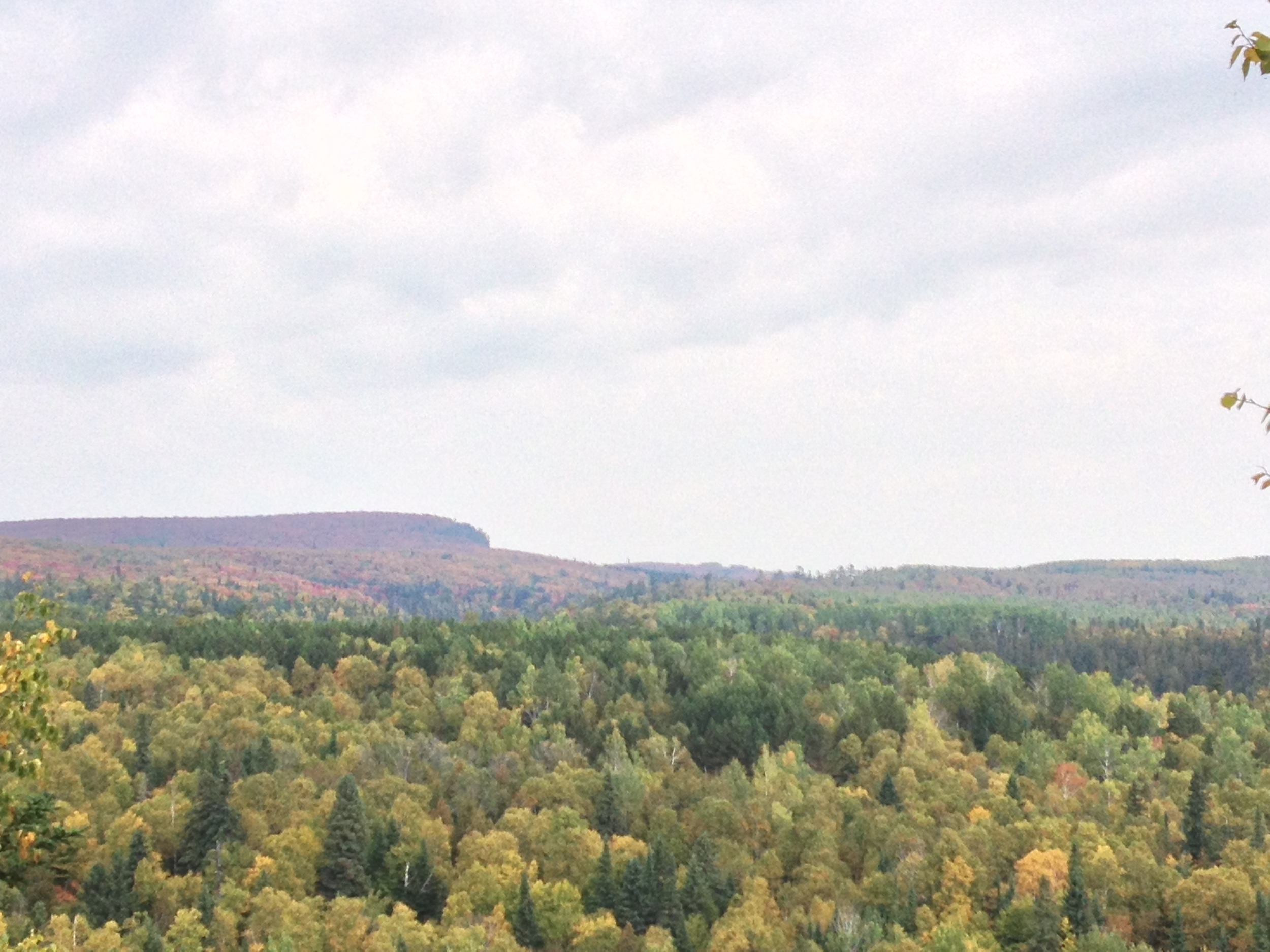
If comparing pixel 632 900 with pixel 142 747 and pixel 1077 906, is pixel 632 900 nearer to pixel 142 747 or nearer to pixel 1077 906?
pixel 1077 906

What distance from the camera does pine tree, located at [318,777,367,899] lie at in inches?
5856

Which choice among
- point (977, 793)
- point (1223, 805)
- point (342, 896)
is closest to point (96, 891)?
point (342, 896)

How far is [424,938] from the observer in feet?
421

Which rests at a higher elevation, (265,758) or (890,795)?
(265,758)

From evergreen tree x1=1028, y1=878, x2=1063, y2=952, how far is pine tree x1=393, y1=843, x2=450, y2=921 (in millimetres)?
69123

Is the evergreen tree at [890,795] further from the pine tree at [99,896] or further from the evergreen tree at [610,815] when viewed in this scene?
the pine tree at [99,896]

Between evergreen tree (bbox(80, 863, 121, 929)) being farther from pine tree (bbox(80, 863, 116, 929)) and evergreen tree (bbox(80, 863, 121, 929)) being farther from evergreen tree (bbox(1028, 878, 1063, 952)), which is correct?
evergreen tree (bbox(1028, 878, 1063, 952))

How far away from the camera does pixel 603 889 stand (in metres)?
145

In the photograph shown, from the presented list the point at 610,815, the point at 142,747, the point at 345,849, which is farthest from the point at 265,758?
the point at 610,815

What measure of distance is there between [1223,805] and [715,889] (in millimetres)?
74320

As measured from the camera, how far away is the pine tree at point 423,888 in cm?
14888

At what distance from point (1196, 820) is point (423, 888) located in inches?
3910

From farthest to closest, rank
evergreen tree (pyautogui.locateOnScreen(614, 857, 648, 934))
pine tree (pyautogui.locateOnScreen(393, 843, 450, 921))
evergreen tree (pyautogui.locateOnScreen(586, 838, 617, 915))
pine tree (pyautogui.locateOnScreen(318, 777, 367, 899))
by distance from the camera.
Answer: pine tree (pyautogui.locateOnScreen(393, 843, 450, 921))
pine tree (pyautogui.locateOnScreen(318, 777, 367, 899))
evergreen tree (pyautogui.locateOnScreen(586, 838, 617, 915))
evergreen tree (pyautogui.locateOnScreen(614, 857, 648, 934))

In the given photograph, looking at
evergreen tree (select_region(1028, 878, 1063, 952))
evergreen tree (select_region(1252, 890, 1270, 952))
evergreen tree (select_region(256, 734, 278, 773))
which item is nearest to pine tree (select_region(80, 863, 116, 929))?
evergreen tree (select_region(256, 734, 278, 773))
